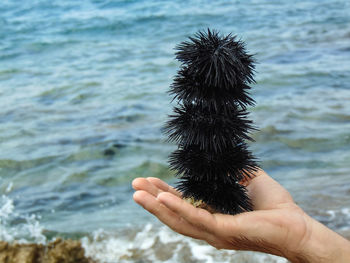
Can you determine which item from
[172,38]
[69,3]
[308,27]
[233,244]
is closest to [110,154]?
[233,244]

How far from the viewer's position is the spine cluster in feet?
9.41

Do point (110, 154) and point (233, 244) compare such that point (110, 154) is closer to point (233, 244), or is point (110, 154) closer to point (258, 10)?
point (233, 244)

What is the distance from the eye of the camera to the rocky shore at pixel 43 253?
4809 millimetres

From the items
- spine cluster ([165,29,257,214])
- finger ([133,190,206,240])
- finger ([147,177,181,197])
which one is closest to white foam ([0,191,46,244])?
finger ([147,177,181,197])

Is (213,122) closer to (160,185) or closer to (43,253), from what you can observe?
(160,185)

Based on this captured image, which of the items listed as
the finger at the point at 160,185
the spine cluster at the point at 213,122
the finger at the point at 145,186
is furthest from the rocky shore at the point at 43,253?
the spine cluster at the point at 213,122

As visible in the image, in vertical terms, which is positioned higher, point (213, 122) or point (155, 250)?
point (213, 122)

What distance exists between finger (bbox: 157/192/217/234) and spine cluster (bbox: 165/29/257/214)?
0.16 m

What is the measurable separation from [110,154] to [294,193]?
10.3 ft

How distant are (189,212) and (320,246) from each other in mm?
984

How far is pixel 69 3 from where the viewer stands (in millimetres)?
19391

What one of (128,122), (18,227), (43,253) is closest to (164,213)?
(43,253)

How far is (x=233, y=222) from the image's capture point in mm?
2912

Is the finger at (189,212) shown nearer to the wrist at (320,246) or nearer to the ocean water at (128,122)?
the wrist at (320,246)
